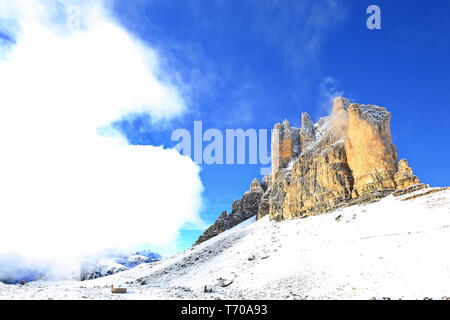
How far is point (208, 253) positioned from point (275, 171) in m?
33.7

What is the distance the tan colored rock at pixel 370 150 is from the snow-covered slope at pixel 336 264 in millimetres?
4830

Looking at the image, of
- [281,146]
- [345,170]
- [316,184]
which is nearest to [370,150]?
[345,170]

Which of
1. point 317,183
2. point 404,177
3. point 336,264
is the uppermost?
point 317,183

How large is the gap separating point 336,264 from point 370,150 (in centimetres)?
2785

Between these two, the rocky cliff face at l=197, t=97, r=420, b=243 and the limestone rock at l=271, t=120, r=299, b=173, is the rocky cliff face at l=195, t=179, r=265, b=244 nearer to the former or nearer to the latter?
the limestone rock at l=271, t=120, r=299, b=173

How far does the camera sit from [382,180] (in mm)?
42188

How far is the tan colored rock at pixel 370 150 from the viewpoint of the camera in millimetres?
42844

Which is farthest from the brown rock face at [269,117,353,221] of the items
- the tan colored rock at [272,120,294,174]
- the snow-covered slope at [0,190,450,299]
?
the tan colored rock at [272,120,294,174]

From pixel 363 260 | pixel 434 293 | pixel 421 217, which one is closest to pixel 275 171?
pixel 421 217

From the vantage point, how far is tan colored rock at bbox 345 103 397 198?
141 ft

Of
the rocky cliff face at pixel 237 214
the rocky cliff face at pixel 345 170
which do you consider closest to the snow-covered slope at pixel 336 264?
the rocky cliff face at pixel 345 170

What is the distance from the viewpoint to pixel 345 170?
5012 centimetres

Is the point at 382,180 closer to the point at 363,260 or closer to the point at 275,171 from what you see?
the point at 363,260

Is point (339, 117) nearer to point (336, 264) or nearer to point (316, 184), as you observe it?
point (316, 184)
